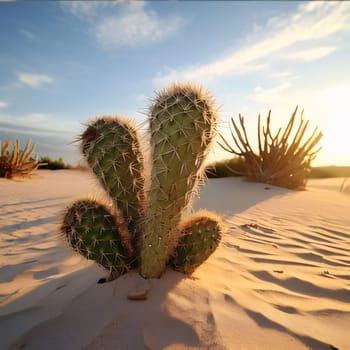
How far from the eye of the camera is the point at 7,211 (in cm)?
444

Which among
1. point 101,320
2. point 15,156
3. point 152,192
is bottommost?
point 101,320

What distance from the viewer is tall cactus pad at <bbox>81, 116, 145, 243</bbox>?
1.72 metres

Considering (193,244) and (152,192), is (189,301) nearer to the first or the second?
(193,244)

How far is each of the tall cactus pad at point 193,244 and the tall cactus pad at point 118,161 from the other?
0.29 metres

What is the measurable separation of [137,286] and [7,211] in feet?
12.1

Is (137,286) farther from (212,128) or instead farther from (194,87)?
(194,87)

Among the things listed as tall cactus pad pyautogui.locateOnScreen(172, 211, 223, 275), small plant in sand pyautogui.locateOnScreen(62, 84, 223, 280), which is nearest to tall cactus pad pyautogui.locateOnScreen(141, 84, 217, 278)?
small plant in sand pyautogui.locateOnScreen(62, 84, 223, 280)

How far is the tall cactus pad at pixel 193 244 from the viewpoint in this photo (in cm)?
177

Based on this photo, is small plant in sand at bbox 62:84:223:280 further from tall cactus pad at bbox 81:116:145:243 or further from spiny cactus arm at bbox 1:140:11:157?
spiny cactus arm at bbox 1:140:11:157

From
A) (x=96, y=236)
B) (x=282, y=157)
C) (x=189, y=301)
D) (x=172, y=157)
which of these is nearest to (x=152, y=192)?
(x=172, y=157)

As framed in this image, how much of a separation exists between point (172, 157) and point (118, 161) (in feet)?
1.28

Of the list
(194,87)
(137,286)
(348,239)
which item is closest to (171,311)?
(137,286)

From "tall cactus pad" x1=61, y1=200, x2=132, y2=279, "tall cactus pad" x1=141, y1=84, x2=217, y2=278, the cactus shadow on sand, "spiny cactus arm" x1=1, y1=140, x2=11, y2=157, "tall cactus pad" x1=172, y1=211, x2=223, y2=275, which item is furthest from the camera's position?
"spiny cactus arm" x1=1, y1=140, x2=11, y2=157

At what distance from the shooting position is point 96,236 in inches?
64.0
